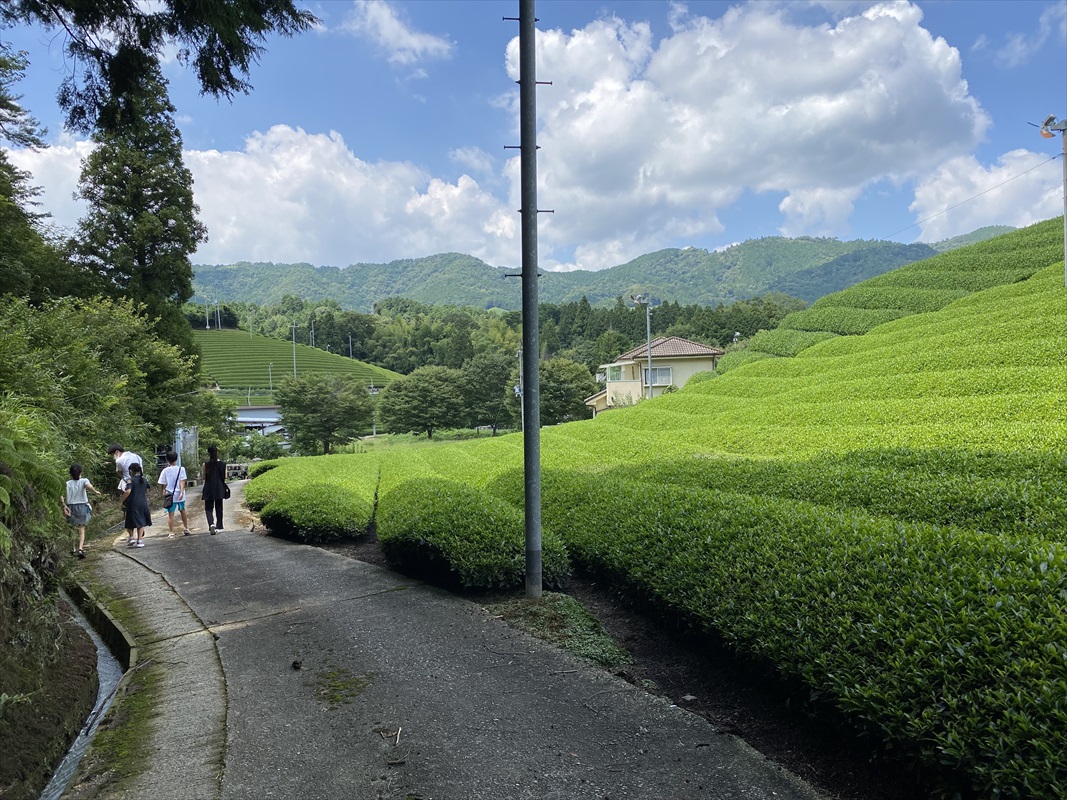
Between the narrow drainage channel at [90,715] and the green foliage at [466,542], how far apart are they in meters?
2.66

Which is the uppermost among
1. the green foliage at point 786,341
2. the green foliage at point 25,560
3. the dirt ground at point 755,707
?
the green foliage at point 786,341

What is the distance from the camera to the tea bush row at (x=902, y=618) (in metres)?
2.34

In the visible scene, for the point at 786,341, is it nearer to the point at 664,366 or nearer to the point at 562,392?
the point at 664,366

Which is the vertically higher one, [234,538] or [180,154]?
[180,154]

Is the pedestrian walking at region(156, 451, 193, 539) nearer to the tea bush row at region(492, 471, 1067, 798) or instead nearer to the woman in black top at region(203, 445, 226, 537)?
the woman in black top at region(203, 445, 226, 537)

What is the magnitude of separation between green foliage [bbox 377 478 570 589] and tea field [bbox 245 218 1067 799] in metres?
0.02

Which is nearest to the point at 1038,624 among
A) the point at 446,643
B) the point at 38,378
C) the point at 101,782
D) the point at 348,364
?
the point at 446,643

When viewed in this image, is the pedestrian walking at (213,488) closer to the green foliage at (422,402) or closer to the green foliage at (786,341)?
the green foliage at (786,341)

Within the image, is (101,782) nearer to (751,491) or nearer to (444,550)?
(444,550)

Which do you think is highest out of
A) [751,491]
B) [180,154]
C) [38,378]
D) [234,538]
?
[180,154]

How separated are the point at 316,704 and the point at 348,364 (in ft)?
312

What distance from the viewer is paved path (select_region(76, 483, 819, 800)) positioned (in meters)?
2.95

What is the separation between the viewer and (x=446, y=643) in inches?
188

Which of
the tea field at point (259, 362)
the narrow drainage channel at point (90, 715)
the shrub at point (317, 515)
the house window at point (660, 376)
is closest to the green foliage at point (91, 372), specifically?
the shrub at point (317, 515)
